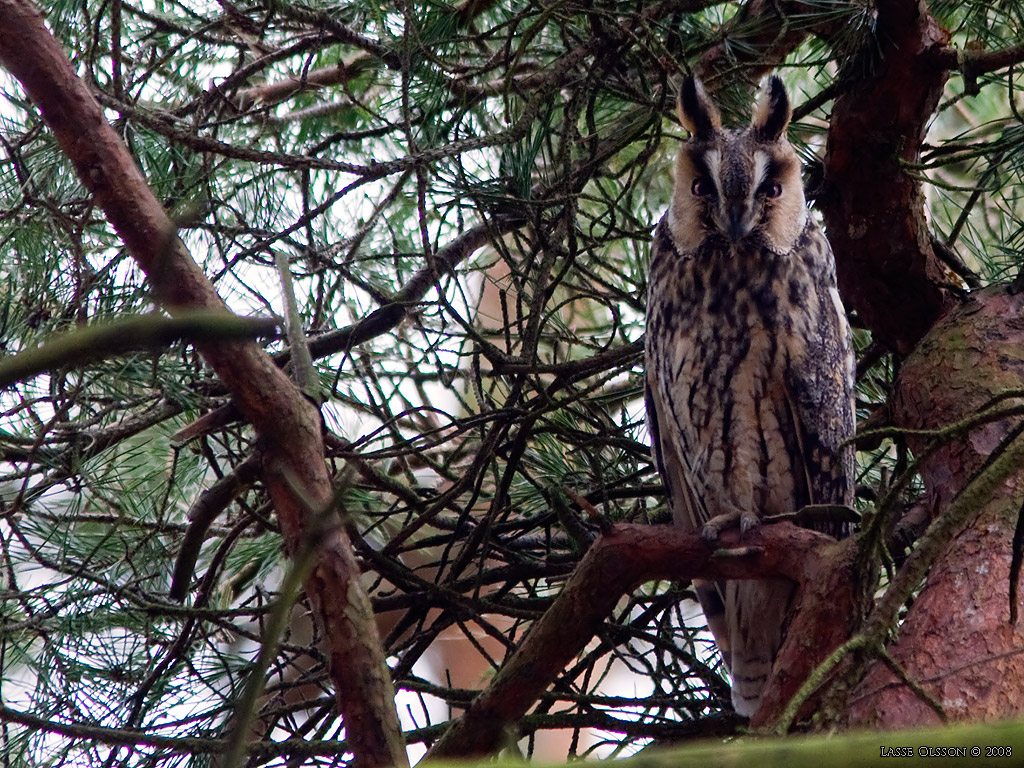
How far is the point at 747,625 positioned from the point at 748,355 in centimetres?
49

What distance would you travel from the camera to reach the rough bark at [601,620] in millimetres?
1161

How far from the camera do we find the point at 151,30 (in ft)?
6.70

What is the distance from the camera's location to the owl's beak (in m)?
1.77

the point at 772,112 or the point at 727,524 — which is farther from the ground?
the point at 772,112

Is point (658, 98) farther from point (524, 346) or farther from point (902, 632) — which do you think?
point (902, 632)

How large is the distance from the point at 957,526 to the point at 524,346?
3.39 feet

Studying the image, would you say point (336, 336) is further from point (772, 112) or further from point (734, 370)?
point (772, 112)

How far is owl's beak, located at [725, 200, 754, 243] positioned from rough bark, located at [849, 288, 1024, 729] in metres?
0.36

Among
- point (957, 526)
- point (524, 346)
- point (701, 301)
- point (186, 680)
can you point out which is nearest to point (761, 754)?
point (957, 526)

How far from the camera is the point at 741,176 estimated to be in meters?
1.77

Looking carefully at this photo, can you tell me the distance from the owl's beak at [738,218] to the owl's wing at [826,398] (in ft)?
0.56

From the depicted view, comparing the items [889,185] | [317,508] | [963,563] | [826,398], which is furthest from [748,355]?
[317,508]

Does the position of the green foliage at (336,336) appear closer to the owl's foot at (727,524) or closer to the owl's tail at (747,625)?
the owl's tail at (747,625)

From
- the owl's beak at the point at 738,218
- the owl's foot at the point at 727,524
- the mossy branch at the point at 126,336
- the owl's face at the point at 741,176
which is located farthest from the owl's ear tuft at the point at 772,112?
the mossy branch at the point at 126,336
